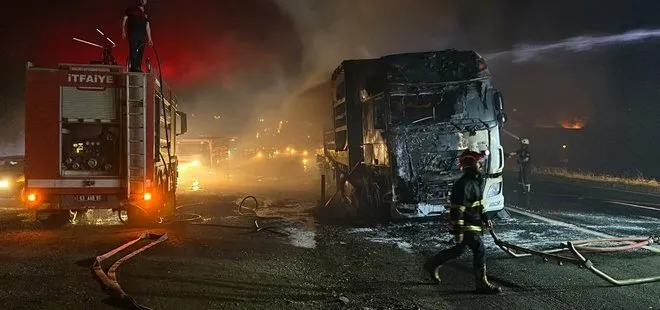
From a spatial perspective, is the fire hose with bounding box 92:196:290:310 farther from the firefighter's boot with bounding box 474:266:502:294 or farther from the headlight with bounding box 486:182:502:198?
the headlight with bounding box 486:182:502:198

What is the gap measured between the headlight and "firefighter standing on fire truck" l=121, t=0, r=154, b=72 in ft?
23.4

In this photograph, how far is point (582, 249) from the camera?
21.4 feet

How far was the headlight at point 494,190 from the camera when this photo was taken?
8.92m

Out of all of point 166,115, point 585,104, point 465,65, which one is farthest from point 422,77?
point 585,104

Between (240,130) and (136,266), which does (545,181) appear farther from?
(240,130)

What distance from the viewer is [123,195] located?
30.1 feet

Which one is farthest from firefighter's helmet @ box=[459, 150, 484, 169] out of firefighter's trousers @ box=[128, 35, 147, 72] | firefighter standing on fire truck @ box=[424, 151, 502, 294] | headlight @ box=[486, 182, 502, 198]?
firefighter's trousers @ box=[128, 35, 147, 72]

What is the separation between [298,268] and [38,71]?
6.09 metres

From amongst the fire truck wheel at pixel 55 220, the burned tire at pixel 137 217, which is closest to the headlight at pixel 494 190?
the burned tire at pixel 137 217

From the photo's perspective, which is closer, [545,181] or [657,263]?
[657,263]

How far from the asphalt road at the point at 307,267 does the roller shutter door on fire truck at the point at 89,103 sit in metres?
2.07

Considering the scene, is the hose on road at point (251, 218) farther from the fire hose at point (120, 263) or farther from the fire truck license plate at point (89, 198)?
Answer: the fire truck license plate at point (89, 198)

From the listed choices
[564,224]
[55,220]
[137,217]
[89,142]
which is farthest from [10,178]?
[564,224]

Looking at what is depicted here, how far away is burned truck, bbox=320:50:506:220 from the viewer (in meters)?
8.93
